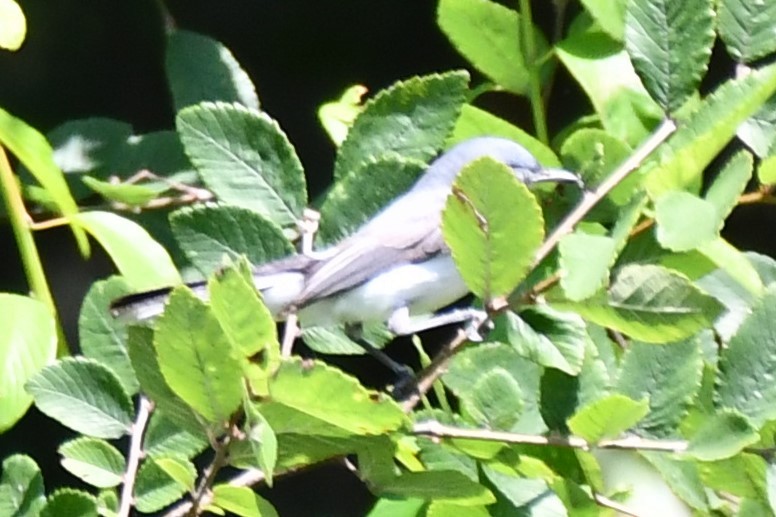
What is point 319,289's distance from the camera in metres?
0.71

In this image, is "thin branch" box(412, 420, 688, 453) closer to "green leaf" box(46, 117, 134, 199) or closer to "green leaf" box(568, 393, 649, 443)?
"green leaf" box(568, 393, 649, 443)

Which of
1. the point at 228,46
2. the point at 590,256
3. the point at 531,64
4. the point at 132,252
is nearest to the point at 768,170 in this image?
the point at 590,256

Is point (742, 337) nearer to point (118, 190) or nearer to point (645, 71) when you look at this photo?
point (645, 71)

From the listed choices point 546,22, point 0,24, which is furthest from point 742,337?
point 546,22

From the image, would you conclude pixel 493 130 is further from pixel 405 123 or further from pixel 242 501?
pixel 242 501

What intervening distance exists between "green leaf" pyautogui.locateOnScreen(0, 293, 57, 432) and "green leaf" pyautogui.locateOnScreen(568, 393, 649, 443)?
0.27 meters

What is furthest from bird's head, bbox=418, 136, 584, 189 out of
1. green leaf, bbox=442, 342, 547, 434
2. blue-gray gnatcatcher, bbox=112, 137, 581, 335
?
green leaf, bbox=442, 342, 547, 434

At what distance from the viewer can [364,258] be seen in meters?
0.77

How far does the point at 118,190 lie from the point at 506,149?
0.82ft

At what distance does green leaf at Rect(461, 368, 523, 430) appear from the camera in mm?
483

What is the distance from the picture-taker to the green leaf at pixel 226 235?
57cm

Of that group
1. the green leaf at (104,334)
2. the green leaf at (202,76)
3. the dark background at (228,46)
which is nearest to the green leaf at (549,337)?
the green leaf at (104,334)

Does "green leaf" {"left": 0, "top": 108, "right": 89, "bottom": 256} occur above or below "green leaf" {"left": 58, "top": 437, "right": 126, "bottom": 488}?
above

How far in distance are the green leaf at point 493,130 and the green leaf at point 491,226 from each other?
26 centimetres
